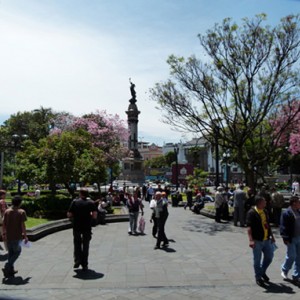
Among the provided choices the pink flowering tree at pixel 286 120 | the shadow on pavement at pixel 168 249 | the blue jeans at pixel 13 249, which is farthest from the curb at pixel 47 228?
the pink flowering tree at pixel 286 120

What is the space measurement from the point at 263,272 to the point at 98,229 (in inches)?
330

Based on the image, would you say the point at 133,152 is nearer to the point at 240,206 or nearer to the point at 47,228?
the point at 240,206

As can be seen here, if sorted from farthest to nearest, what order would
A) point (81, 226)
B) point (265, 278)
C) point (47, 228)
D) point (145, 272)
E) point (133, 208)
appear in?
point (47, 228), point (133, 208), point (81, 226), point (145, 272), point (265, 278)

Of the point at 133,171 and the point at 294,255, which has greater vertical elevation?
the point at 133,171

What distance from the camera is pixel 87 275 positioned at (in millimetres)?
7355

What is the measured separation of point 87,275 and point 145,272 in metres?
1.11

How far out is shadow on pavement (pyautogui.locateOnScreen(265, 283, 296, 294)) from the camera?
619cm

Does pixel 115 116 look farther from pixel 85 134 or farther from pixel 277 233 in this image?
pixel 277 233

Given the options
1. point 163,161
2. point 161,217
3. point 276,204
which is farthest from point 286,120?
point 163,161

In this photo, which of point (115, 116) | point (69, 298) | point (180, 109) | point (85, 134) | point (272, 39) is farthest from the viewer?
point (115, 116)

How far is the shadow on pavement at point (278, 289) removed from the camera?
6.19 m

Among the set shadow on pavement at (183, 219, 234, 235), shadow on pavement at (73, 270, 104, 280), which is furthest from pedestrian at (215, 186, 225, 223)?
shadow on pavement at (73, 270, 104, 280)

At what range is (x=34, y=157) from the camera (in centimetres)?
1797

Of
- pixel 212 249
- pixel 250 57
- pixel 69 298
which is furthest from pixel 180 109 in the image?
pixel 69 298
